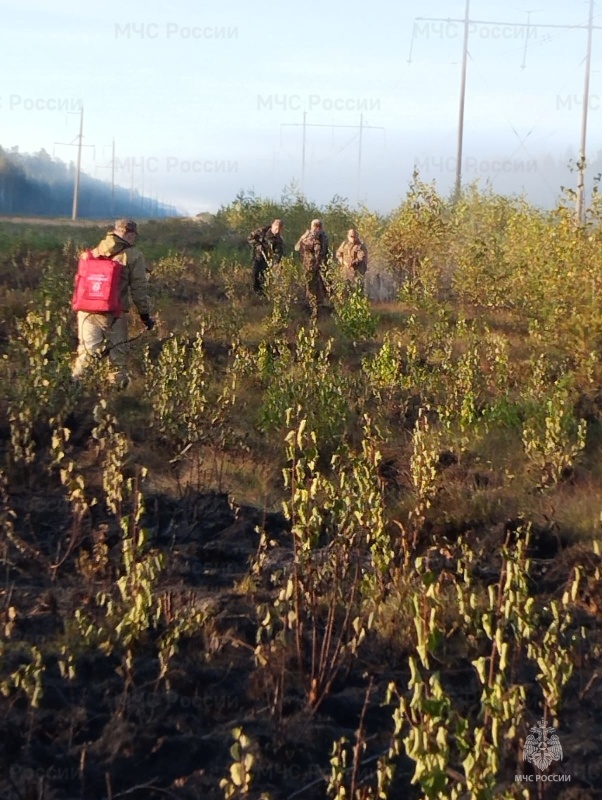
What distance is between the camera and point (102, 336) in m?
8.53

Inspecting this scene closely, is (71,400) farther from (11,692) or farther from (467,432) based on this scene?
(11,692)

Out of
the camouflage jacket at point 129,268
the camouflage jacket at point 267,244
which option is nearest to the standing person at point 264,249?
the camouflage jacket at point 267,244

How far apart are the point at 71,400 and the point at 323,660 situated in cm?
391

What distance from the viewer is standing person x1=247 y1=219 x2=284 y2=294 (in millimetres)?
14031

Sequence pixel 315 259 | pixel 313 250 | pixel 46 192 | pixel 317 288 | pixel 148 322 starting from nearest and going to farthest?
pixel 148 322 < pixel 315 259 < pixel 313 250 < pixel 317 288 < pixel 46 192

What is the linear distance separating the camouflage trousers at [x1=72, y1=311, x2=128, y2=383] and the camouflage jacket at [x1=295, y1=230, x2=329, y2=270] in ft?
19.0

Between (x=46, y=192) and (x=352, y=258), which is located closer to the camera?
(x=352, y=258)

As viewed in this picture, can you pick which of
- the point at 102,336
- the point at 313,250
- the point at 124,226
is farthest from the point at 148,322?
the point at 313,250

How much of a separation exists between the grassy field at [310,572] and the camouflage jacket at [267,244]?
11.6 ft

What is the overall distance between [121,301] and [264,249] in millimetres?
6114

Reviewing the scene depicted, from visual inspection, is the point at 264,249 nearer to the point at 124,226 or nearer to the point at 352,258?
the point at 352,258

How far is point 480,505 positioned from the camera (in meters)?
6.00

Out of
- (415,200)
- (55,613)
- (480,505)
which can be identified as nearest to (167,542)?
(55,613)

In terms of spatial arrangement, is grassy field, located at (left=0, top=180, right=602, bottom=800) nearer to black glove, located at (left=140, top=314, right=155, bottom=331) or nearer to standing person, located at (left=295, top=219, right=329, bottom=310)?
black glove, located at (left=140, top=314, right=155, bottom=331)
